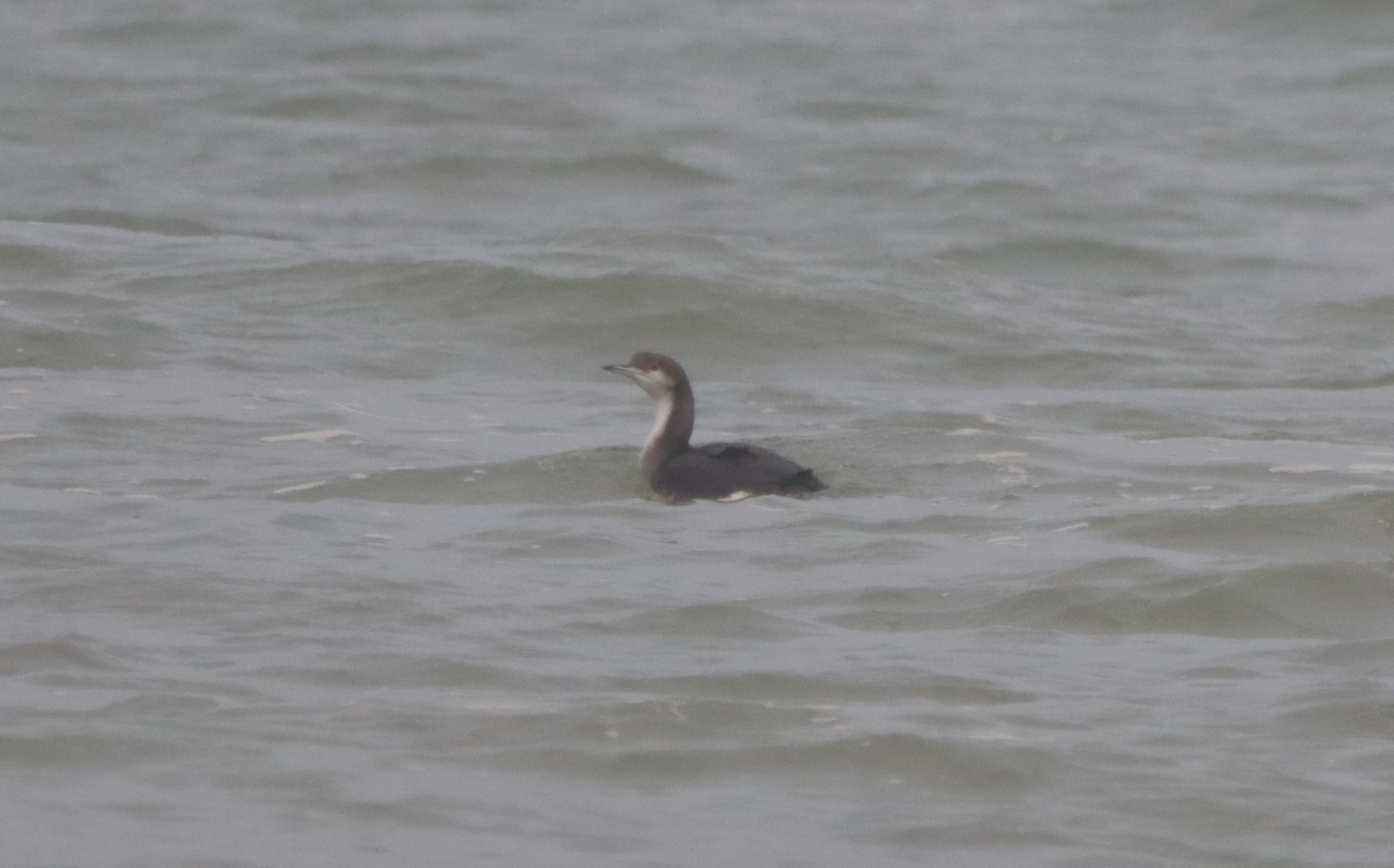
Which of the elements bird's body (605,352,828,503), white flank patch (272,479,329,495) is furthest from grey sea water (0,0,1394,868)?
bird's body (605,352,828,503)

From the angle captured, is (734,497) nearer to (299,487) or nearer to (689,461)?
(689,461)

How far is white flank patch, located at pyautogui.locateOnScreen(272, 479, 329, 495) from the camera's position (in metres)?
10.9

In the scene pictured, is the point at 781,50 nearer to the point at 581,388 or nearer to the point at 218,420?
the point at 581,388

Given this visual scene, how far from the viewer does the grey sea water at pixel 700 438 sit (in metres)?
7.23

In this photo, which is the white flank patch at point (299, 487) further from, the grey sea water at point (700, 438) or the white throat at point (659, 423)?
the white throat at point (659, 423)

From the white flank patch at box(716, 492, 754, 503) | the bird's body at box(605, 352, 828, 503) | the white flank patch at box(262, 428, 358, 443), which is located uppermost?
the bird's body at box(605, 352, 828, 503)

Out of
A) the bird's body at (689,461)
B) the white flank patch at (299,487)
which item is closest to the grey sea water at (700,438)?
the white flank patch at (299,487)

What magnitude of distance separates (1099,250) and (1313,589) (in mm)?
10047

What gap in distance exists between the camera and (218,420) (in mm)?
12281

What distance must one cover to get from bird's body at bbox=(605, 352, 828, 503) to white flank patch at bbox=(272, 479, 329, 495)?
1.39 m

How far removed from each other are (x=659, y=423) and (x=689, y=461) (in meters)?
0.61

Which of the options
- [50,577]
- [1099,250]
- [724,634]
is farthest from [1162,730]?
[1099,250]

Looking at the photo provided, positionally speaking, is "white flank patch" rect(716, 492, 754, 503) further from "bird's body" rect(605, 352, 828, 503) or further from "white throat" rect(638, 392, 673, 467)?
"white throat" rect(638, 392, 673, 467)

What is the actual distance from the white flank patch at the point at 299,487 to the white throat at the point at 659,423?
147cm
